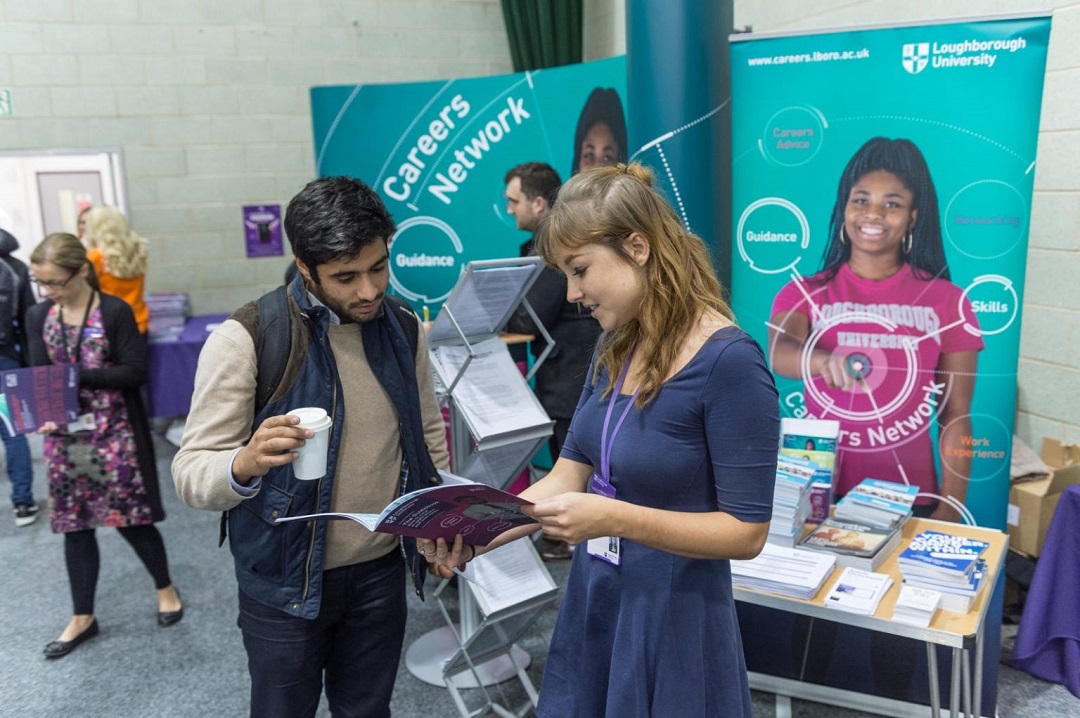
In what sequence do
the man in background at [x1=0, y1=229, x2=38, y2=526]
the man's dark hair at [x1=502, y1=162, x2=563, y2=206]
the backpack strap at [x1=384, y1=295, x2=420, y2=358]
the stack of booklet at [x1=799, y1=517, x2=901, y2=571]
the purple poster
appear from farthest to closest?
1. the purple poster
2. the man in background at [x1=0, y1=229, x2=38, y2=526]
3. the man's dark hair at [x1=502, y1=162, x2=563, y2=206]
4. the stack of booklet at [x1=799, y1=517, x2=901, y2=571]
5. the backpack strap at [x1=384, y1=295, x2=420, y2=358]

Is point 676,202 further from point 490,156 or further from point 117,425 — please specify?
point 117,425

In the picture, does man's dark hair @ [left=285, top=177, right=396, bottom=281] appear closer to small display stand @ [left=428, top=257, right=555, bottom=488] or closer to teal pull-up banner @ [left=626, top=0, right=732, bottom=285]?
small display stand @ [left=428, top=257, right=555, bottom=488]

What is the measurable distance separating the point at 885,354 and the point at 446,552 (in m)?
1.83

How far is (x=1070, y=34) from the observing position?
9.30 ft

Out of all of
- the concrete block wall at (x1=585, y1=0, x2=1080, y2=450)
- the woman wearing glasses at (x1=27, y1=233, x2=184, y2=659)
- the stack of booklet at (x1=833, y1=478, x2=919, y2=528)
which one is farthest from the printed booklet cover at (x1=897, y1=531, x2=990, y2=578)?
the woman wearing glasses at (x1=27, y1=233, x2=184, y2=659)

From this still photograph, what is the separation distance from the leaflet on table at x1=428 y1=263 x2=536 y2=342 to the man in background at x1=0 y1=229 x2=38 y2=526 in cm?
266

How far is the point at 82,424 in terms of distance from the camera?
2.76 meters

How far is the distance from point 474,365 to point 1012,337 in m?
1.62

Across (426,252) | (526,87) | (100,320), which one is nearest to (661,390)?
(100,320)

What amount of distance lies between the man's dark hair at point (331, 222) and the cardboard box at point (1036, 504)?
2473 mm

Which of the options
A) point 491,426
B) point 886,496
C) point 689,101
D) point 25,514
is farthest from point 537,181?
point 25,514

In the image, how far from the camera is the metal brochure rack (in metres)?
2.24

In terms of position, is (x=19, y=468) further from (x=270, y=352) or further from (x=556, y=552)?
(x=270, y=352)

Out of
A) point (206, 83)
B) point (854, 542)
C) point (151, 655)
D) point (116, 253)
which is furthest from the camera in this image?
point (206, 83)
